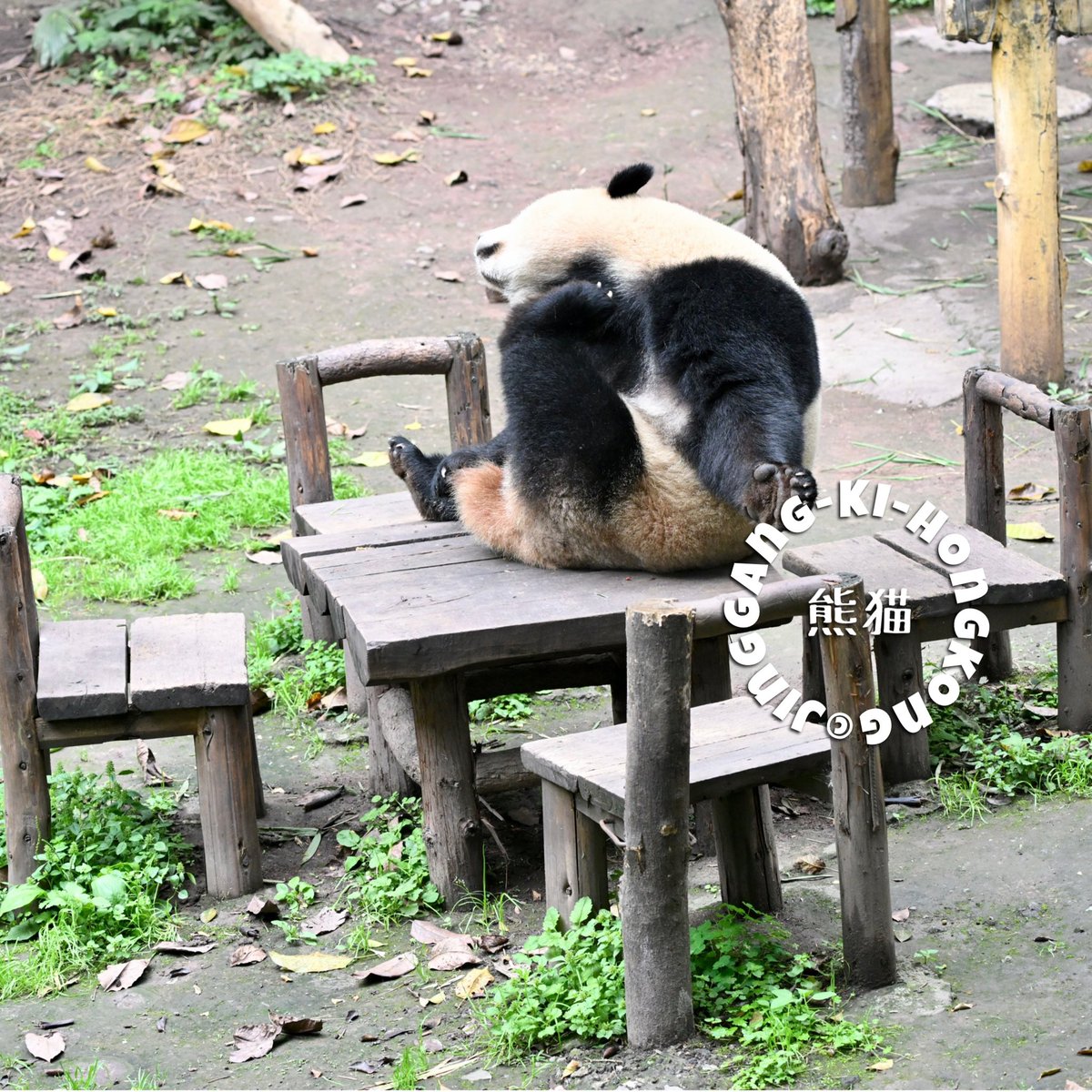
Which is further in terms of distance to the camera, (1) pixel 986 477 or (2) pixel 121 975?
(1) pixel 986 477

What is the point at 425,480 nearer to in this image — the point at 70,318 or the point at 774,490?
the point at 774,490

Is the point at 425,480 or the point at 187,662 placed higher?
the point at 425,480

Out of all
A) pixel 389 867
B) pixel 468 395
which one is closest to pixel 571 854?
pixel 389 867

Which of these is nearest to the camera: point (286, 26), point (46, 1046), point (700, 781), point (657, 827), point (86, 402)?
point (657, 827)

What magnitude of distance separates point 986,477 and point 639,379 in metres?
1.39

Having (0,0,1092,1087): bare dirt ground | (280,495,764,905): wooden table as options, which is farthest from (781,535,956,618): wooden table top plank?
(0,0,1092,1087): bare dirt ground

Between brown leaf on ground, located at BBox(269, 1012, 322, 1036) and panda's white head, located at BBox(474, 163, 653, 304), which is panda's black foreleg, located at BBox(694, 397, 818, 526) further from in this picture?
brown leaf on ground, located at BBox(269, 1012, 322, 1036)

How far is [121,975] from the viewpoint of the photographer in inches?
123

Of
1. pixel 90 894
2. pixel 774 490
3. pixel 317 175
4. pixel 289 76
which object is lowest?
pixel 90 894

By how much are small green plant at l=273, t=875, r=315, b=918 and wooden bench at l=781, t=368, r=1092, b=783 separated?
1.54 meters

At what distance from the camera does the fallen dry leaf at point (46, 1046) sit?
2789 millimetres

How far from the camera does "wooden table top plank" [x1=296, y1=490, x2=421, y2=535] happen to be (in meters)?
4.22

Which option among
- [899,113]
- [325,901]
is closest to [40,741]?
[325,901]

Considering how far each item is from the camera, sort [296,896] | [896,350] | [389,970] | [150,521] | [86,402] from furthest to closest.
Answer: [896,350], [86,402], [150,521], [296,896], [389,970]
